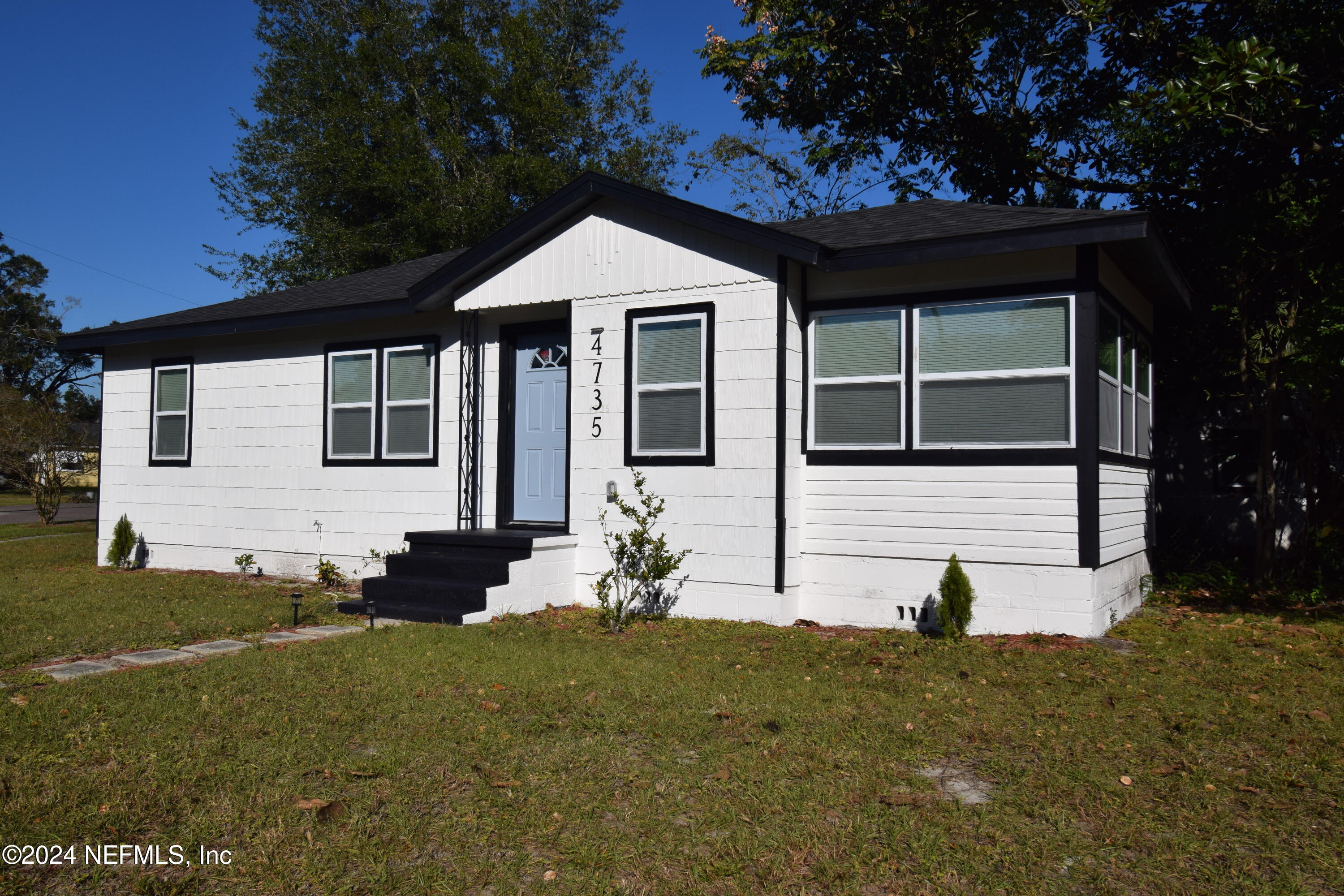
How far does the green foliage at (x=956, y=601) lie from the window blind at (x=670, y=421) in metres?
2.37

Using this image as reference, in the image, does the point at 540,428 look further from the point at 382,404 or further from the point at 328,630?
the point at 328,630

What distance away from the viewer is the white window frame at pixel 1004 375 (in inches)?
287

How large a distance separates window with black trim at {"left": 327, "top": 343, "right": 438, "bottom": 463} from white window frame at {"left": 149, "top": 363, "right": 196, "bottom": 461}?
2527 mm

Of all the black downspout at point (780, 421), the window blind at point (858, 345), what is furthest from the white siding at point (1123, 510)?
the black downspout at point (780, 421)

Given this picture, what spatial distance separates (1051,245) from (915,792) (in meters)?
4.72

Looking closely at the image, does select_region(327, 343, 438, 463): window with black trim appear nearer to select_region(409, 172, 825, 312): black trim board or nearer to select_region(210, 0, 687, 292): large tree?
select_region(409, 172, 825, 312): black trim board

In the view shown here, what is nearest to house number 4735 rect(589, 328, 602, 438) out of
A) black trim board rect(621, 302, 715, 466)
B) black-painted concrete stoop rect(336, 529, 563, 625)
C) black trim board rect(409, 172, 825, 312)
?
black trim board rect(621, 302, 715, 466)

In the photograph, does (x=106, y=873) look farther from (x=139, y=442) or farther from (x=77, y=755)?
(x=139, y=442)

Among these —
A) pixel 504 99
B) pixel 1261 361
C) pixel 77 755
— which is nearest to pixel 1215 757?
pixel 77 755

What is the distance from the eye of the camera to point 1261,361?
10.2 meters

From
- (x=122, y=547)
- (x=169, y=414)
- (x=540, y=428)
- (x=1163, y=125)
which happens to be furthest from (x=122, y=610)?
(x=1163, y=125)

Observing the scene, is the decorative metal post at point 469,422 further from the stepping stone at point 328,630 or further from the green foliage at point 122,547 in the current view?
the green foliage at point 122,547

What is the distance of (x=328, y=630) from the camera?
766cm

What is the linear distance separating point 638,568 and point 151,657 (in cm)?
373
